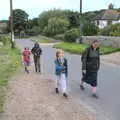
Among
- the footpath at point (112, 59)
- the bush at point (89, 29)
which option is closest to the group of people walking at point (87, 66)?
the footpath at point (112, 59)

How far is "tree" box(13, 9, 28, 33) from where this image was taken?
13066 cm

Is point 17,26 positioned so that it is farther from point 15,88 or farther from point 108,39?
point 15,88

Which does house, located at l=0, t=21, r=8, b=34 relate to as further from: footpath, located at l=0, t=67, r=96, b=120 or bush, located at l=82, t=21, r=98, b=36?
footpath, located at l=0, t=67, r=96, b=120

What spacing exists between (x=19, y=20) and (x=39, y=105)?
12235 centimetres

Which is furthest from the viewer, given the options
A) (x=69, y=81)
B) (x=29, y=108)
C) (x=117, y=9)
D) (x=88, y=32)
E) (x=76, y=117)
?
(x=117, y=9)

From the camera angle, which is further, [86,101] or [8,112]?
[86,101]

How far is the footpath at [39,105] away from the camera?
10602mm

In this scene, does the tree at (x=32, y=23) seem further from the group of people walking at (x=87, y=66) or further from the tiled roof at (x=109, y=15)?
the group of people walking at (x=87, y=66)

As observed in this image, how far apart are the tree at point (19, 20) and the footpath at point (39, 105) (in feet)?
377

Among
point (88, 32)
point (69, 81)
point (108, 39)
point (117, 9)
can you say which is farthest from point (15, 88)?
point (117, 9)

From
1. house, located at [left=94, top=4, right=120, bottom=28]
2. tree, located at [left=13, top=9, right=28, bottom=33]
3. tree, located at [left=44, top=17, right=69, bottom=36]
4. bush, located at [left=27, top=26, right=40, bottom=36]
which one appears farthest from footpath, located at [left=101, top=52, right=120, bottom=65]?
tree, located at [left=13, top=9, right=28, bottom=33]

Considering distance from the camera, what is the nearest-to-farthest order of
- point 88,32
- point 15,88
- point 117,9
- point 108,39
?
point 15,88
point 108,39
point 88,32
point 117,9

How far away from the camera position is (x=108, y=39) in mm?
46094

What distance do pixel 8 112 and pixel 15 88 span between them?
4.68 metres
